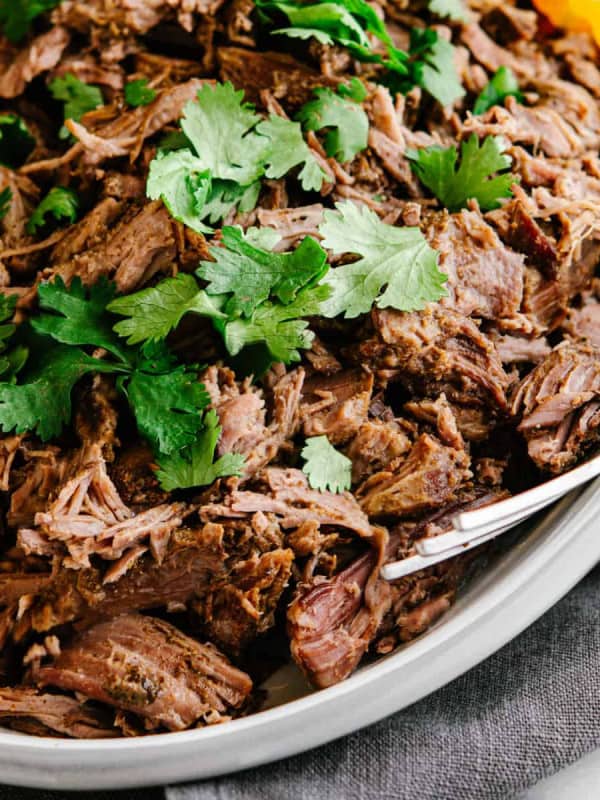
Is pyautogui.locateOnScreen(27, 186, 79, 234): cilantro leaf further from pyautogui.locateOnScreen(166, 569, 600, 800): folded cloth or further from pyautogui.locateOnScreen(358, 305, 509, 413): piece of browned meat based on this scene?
pyautogui.locateOnScreen(166, 569, 600, 800): folded cloth

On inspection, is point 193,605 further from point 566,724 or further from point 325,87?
point 325,87

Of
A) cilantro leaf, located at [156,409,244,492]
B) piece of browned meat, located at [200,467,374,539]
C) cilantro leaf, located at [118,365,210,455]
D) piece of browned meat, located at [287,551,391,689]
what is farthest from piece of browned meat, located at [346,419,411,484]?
cilantro leaf, located at [118,365,210,455]

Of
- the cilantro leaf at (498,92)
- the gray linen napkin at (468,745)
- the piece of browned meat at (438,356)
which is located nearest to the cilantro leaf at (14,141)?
the piece of browned meat at (438,356)

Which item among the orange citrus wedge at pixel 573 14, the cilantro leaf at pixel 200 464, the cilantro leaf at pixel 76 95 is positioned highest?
the orange citrus wedge at pixel 573 14

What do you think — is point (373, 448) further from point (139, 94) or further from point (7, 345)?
point (139, 94)

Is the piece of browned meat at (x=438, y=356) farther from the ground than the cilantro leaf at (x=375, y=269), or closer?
closer

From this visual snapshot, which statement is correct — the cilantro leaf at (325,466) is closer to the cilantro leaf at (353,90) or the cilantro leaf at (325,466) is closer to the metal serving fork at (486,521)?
the metal serving fork at (486,521)
